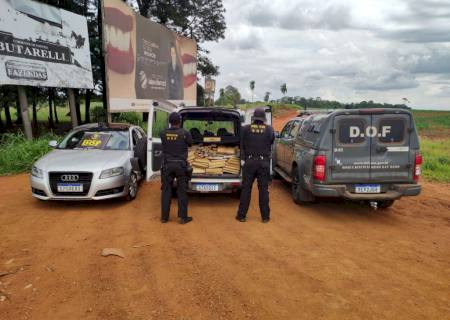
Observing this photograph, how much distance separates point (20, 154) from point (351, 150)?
373 inches

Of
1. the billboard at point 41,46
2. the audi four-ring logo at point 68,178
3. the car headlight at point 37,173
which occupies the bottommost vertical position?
the audi four-ring logo at point 68,178

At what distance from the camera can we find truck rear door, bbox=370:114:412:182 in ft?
21.2

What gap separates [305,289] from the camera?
13.1 feet

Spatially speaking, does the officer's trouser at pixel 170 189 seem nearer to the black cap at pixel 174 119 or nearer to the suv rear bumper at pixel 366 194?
the black cap at pixel 174 119

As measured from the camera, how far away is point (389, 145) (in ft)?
21.2

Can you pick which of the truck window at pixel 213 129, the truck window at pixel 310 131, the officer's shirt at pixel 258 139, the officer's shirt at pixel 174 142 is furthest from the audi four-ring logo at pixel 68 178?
the truck window at pixel 310 131

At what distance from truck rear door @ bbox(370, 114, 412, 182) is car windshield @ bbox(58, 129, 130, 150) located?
5.08m

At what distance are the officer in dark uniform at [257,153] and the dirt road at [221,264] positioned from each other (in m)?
0.58

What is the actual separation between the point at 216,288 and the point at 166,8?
23.5 meters

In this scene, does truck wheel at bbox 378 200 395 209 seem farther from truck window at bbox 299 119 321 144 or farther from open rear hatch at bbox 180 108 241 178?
open rear hatch at bbox 180 108 241 178

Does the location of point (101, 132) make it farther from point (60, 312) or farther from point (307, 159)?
point (60, 312)

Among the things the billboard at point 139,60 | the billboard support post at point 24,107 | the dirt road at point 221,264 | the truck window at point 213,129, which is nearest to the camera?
the dirt road at point 221,264

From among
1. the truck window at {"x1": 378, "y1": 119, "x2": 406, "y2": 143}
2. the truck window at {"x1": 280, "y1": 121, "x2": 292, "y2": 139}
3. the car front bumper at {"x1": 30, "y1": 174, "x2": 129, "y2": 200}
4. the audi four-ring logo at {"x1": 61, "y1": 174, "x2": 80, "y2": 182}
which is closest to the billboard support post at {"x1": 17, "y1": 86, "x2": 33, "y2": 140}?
the car front bumper at {"x1": 30, "y1": 174, "x2": 129, "y2": 200}

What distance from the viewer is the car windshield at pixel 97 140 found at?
26.5 ft
